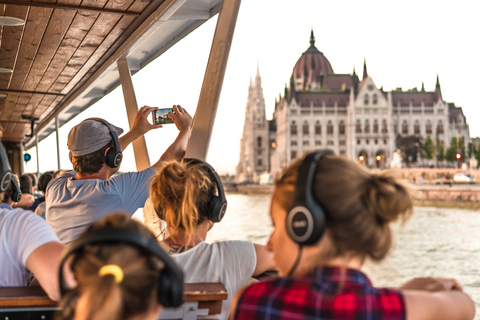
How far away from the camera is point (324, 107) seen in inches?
3223

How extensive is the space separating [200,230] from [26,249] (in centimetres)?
48

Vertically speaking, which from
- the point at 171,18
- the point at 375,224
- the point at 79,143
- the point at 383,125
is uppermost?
the point at 383,125

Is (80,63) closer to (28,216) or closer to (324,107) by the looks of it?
(28,216)

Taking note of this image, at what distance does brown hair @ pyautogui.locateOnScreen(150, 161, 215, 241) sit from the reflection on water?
26.7 metres

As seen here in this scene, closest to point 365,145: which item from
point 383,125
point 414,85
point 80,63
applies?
point 383,125

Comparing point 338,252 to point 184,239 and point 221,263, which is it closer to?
point 221,263

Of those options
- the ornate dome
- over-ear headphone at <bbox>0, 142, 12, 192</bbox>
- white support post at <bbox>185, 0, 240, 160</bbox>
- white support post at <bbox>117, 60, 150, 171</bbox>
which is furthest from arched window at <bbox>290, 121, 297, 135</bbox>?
over-ear headphone at <bbox>0, 142, 12, 192</bbox>

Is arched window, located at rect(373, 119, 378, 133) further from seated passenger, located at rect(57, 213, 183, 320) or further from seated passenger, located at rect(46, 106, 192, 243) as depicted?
seated passenger, located at rect(57, 213, 183, 320)

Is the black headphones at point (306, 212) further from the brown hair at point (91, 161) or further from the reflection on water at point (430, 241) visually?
the reflection on water at point (430, 241)

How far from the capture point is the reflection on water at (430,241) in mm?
30203

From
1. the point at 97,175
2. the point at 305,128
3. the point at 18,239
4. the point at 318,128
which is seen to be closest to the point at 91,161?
the point at 97,175

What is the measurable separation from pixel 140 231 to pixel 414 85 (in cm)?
9938

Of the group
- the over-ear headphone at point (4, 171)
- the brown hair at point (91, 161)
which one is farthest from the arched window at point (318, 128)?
the over-ear headphone at point (4, 171)

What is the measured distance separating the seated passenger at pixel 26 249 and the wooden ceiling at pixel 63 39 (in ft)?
6.32
